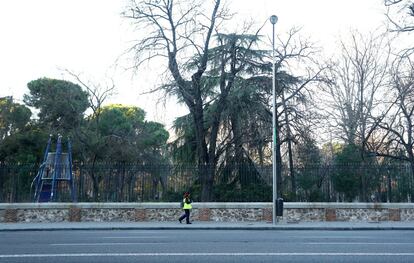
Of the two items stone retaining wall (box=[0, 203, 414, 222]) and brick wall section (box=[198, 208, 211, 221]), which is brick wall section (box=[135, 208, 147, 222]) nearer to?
stone retaining wall (box=[0, 203, 414, 222])

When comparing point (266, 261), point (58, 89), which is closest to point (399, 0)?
point (266, 261)

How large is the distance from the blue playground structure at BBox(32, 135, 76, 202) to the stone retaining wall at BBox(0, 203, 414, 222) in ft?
3.33

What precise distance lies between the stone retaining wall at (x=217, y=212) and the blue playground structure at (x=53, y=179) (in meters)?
1.02

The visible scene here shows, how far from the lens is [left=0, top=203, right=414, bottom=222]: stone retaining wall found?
23016 millimetres

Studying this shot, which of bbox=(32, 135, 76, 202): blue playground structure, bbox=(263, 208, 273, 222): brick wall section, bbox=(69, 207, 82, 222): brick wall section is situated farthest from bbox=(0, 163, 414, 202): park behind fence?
bbox=(263, 208, 273, 222): brick wall section

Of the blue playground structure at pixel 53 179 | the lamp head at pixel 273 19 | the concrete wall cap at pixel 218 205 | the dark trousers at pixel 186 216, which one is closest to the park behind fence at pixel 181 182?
the blue playground structure at pixel 53 179

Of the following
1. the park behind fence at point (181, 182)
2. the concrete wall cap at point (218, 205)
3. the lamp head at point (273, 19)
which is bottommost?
the concrete wall cap at point (218, 205)

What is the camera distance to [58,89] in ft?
130

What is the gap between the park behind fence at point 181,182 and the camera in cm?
2327

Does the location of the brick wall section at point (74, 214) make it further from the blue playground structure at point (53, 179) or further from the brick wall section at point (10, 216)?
the brick wall section at point (10, 216)

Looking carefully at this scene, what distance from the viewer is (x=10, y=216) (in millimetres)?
22844

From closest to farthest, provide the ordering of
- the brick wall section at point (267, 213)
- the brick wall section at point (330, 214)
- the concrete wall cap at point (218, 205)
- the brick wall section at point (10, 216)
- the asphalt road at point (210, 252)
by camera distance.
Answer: the asphalt road at point (210, 252), the brick wall section at point (10, 216), the concrete wall cap at point (218, 205), the brick wall section at point (330, 214), the brick wall section at point (267, 213)

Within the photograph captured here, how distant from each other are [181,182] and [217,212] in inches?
95.2

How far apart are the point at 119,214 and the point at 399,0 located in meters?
16.6
